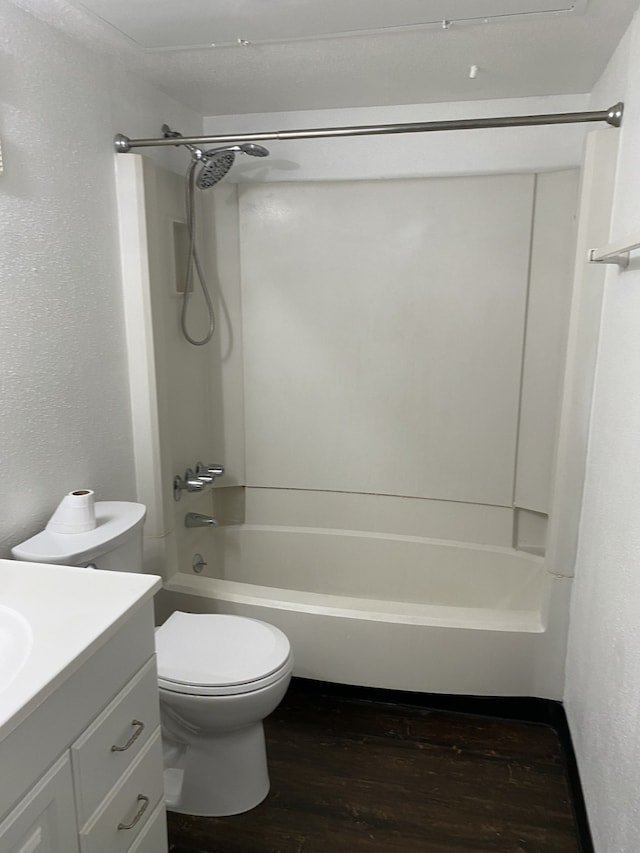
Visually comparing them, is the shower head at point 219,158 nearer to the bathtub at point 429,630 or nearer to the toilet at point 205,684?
the toilet at point 205,684

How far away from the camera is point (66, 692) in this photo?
111 centimetres

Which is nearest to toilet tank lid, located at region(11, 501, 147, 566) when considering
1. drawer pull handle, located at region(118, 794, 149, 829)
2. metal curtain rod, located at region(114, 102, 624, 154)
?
drawer pull handle, located at region(118, 794, 149, 829)

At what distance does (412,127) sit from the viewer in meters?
1.92

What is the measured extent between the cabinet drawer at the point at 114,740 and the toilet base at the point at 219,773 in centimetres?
51

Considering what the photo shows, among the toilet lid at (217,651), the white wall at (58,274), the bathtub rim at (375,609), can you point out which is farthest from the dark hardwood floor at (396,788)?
the white wall at (58,274)

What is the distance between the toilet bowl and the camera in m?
1.73

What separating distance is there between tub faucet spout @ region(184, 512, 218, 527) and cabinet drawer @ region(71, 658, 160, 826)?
50.1 inches

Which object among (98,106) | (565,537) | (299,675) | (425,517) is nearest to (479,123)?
(98,106)

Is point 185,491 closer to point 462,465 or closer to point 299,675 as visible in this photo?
point 299,675

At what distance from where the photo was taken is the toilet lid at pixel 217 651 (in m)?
1.75

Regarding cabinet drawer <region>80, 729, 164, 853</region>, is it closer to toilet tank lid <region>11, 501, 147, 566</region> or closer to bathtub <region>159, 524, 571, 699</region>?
toilet tank lid <region>11, 501, 147, 566</region>

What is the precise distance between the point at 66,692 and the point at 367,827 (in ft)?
3.80

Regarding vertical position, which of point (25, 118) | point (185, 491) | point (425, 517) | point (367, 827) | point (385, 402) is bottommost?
point (367, 827)

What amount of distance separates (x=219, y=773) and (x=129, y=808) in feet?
1.99
